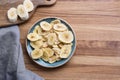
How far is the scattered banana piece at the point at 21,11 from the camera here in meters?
0.91

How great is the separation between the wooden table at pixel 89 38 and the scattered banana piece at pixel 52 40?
0.12ft

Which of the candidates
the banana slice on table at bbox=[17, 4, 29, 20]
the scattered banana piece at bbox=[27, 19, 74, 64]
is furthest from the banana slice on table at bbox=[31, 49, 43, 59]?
the banana slice on table at bbox=[17, 4, 29, 20]

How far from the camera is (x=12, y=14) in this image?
921 millimetres

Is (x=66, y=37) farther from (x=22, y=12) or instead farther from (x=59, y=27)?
(x=22, y=12)

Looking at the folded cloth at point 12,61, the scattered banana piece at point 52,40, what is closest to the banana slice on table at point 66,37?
the scattered banana piece at point 52,40

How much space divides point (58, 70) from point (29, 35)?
0.48ft

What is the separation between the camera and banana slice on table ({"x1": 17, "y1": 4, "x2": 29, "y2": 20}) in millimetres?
906

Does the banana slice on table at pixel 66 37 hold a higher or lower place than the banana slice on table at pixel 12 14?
lower

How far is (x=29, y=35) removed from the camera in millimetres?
873

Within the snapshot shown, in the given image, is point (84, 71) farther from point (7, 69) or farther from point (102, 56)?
point (7, 69)

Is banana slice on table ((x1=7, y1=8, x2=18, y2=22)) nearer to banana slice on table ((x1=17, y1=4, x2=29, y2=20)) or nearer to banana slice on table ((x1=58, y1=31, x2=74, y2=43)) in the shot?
banana slice on table ((x1=17, y1=4, x2=29, y2=20))

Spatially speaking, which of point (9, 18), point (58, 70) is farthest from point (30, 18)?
point (58, 70)

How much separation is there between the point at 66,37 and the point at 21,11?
0.18 metres

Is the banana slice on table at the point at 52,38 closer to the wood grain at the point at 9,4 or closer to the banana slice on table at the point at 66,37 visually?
the banana slice on table at the point at 66,37
